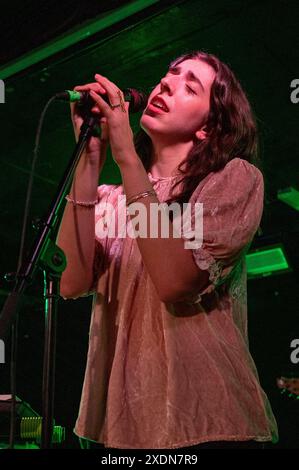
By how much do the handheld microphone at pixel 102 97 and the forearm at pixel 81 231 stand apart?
0.51ft

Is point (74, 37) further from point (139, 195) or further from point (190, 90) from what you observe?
point (139, 195)

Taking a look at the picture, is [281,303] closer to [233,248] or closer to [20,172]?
[20,172]

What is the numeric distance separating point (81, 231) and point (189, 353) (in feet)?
1.39

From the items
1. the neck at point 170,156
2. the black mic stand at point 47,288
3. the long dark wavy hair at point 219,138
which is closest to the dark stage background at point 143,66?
the long dark wavy hair at point 219,138

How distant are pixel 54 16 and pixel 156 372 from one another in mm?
1968

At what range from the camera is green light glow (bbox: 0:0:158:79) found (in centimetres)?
253

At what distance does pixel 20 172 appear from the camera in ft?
14.9

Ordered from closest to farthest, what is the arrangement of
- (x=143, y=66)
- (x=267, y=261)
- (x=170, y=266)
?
(x=170, y=266) → (x=143, y=66) → (x=267, y=261)

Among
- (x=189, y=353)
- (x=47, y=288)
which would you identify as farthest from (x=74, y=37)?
(x=189, y=353)

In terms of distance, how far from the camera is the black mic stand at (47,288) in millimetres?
1083

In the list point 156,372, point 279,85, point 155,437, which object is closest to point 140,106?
point 156,372

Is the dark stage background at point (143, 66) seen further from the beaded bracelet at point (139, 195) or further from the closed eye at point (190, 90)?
the beaded bracelet at point (139, 195)

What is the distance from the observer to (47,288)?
119 centimetres

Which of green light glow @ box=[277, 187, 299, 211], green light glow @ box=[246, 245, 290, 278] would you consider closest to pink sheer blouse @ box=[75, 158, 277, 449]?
green light glow @ box=[277, 187, 299, 211]
